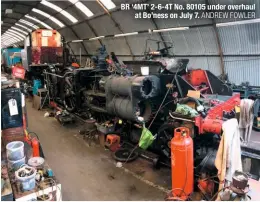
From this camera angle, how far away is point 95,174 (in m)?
3.74

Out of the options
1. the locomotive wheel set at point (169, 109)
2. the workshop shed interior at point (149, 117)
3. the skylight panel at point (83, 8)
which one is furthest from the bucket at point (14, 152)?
the skylight panel at point (83, 8)

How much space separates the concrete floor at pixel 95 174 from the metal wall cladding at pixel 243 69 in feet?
12.6

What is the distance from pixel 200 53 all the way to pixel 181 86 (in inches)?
149

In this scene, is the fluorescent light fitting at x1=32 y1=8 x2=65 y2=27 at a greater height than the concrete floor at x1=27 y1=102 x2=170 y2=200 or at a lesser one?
greater

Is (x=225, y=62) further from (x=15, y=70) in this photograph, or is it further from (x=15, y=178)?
(x=15, y=178)

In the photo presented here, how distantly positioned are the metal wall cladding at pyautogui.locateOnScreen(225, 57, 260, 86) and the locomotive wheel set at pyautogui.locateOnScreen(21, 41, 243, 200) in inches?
81.0

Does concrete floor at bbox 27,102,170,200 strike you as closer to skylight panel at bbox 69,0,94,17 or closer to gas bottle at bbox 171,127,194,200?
gas bottle at bbox 171,127,194,200

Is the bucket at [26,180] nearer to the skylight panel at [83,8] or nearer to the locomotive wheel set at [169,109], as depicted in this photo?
the locomotive wheel set at [169,109]

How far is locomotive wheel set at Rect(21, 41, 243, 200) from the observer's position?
2.93 metres

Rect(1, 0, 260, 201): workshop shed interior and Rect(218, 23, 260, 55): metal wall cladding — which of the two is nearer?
Rect(1, 0, 260, 201): workshop shed interior

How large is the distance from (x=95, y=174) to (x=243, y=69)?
15.7 ft

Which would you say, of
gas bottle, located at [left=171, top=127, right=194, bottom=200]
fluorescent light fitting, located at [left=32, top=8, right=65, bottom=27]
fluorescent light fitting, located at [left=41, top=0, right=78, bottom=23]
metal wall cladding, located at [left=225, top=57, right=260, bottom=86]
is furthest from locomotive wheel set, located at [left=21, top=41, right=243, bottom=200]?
fluorescent light fitting, located at [left=32, top=8, right=65, bottom=27]

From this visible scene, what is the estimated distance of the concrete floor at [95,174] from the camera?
3.21 m

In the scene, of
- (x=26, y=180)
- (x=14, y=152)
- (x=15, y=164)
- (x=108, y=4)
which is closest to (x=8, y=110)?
(x=14, y=152)
